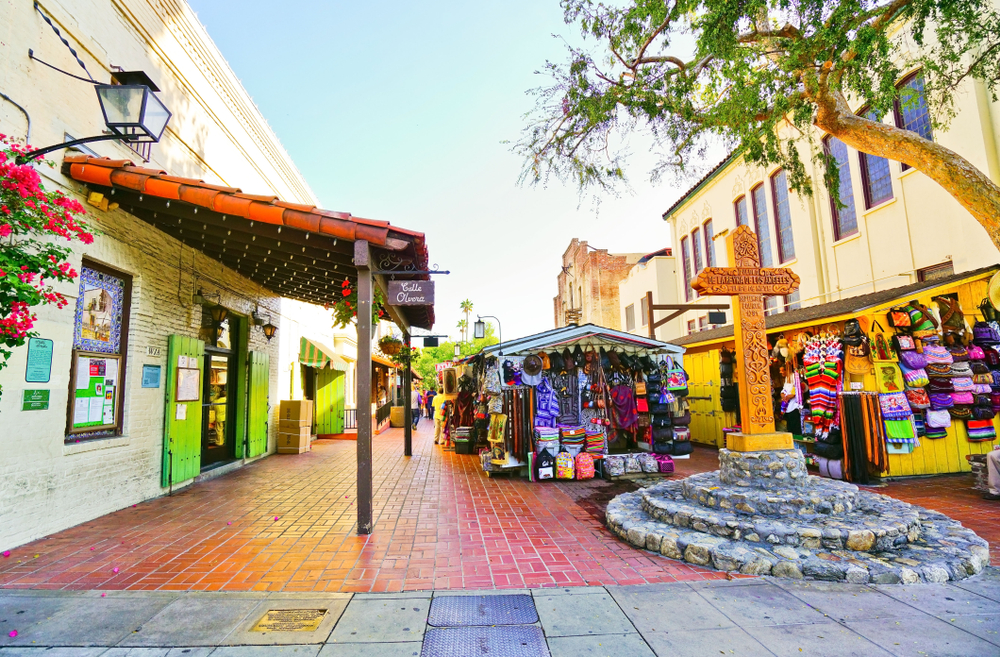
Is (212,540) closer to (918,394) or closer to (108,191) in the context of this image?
(108,191)

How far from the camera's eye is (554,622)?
3.12m

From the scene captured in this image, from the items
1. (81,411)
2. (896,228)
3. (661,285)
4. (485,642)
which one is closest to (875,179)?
(896,228)

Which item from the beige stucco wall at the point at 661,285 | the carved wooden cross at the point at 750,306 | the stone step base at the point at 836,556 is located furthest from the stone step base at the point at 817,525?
the beige stucco wall at the point at 661,285

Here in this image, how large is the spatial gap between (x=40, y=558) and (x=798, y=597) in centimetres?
652

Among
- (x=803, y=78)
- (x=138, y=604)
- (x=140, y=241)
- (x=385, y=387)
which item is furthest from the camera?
(x=385, y=387)

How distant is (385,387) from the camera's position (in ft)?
79.4

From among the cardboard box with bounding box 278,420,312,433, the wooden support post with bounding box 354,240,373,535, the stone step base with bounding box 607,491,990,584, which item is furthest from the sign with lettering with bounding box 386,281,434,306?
the cardboard box with bounding box 278,420,312,433

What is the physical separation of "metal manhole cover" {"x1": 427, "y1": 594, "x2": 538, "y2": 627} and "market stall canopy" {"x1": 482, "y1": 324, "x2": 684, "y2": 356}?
4912mm

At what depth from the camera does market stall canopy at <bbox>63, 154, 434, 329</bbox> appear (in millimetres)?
5152

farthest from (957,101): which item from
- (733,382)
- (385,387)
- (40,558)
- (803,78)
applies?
(385,387)

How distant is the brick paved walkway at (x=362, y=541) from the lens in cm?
385

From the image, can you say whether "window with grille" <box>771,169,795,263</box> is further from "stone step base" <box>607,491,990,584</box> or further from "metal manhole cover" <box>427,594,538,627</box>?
"metal manhole cover" <box>427,594,538,627</box>

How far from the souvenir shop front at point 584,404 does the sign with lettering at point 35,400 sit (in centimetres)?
582

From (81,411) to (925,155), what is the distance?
10.9 metres
